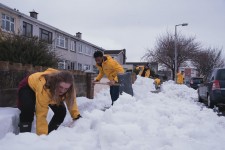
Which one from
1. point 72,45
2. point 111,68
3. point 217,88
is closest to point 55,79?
point 111,68

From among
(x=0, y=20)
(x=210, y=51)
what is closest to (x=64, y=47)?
(x=0, y=20)

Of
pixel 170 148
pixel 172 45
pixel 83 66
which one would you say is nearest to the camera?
pixel 170 148

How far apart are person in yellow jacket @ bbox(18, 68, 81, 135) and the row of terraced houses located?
13.2 meters

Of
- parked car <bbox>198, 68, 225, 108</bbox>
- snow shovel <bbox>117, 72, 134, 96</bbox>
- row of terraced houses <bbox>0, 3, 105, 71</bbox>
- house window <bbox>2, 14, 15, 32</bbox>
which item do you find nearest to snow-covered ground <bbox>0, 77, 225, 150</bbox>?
snow shovel <bbox>117, 72, 134, 96</bbox>

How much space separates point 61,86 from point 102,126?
0.69 m

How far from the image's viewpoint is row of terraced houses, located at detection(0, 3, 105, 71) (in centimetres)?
2561

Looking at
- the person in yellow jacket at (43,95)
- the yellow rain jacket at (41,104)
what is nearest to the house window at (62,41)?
the person in yellow jacket at (43,95)

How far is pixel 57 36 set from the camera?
3509cm

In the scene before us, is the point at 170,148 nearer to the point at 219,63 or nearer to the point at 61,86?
the point at 61,86

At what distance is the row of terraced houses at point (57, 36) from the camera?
2561 centimetres

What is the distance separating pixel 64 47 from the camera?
3712cm

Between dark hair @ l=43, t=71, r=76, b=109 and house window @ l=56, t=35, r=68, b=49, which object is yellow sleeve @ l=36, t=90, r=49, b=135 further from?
house window @ l=56, t=35, r=68, b=49

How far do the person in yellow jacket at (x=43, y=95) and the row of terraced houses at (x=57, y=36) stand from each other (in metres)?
13.2

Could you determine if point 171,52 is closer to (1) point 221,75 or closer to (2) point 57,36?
(2) point 57,36
